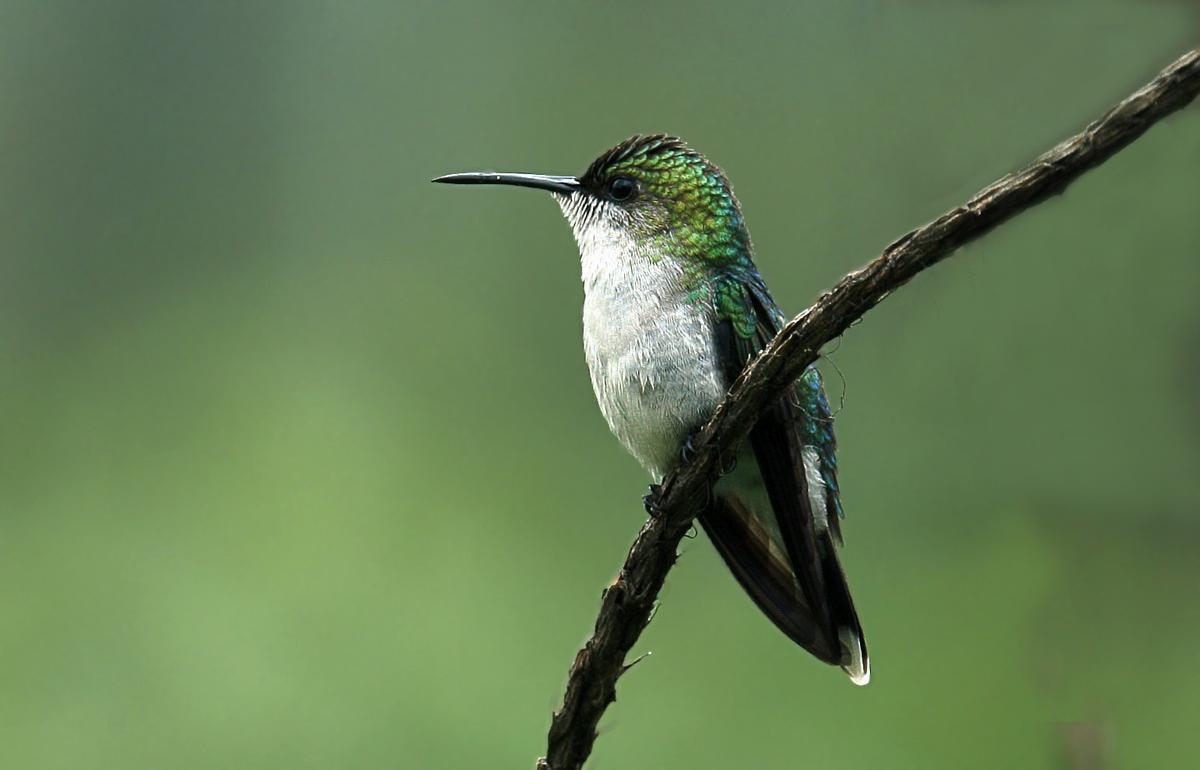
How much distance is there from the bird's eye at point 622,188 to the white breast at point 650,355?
285 millimetres

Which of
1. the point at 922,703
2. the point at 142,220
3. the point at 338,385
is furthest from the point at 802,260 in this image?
the point at 142,220

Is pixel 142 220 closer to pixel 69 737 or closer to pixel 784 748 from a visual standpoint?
pixel 69 737

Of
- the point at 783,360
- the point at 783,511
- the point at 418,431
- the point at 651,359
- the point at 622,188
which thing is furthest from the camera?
the point at 418,431

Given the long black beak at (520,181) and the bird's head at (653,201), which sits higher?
the long black beak at (520,181)

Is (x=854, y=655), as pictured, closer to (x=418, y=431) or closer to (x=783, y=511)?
(x=783, y=511)

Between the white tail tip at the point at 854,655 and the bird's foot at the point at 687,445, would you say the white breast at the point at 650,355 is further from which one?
the white tail tip at the point at 854,655

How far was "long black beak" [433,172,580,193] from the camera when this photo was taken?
398cm

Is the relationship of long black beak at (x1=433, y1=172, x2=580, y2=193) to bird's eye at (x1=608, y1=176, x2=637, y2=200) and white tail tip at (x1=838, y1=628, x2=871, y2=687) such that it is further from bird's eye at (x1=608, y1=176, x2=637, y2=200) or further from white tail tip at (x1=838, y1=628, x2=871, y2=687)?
white tail tip at (x1=838, y1=628, x2=871, y2=687)

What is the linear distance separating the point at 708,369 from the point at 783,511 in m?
0.46

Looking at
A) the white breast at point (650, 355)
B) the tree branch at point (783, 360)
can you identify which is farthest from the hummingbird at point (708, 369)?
the tree branch at point (783, 360)

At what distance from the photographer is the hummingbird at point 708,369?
3.35 meters

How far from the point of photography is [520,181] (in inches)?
157

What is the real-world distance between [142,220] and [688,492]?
9250mm

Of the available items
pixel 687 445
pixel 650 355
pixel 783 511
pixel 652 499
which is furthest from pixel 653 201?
pixel 783 511
